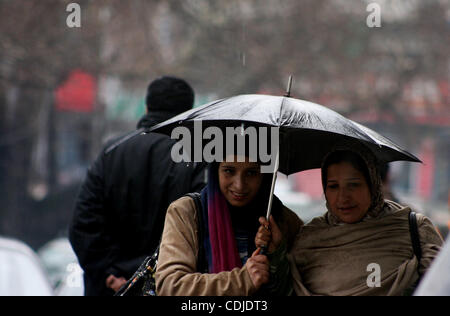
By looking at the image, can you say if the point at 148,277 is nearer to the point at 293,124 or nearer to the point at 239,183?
the point at 239,183

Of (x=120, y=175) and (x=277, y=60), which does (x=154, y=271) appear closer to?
(x=120, y=175)

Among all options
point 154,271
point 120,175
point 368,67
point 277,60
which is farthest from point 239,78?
point 154,271

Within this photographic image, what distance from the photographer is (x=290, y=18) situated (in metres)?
12.3

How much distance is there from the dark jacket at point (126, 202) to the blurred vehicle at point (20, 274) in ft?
1.65

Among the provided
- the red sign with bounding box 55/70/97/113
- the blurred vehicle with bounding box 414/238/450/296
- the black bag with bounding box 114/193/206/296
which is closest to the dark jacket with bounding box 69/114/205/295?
the black bag with bounding box 114/193/206/296

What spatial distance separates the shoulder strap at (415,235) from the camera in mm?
2328

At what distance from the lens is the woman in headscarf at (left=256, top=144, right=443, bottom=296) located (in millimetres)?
2281

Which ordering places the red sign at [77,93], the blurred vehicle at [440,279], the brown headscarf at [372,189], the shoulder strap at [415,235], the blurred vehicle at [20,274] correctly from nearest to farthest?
1. the blurred vehicle at [440,279]
2. the shoulder strap at [415,235]
3. the brown headscarf at [372,189]
4. the blurred vehicle at [20,274]
5. the red sign at [77,93]

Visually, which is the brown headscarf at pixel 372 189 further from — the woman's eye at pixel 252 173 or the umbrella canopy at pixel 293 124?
the woman's eye at pixel 252 173

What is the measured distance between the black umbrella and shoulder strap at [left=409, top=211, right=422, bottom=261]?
0.94 ft

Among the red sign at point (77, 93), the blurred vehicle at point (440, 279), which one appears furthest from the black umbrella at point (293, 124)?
the red sign at point (77, 93)
